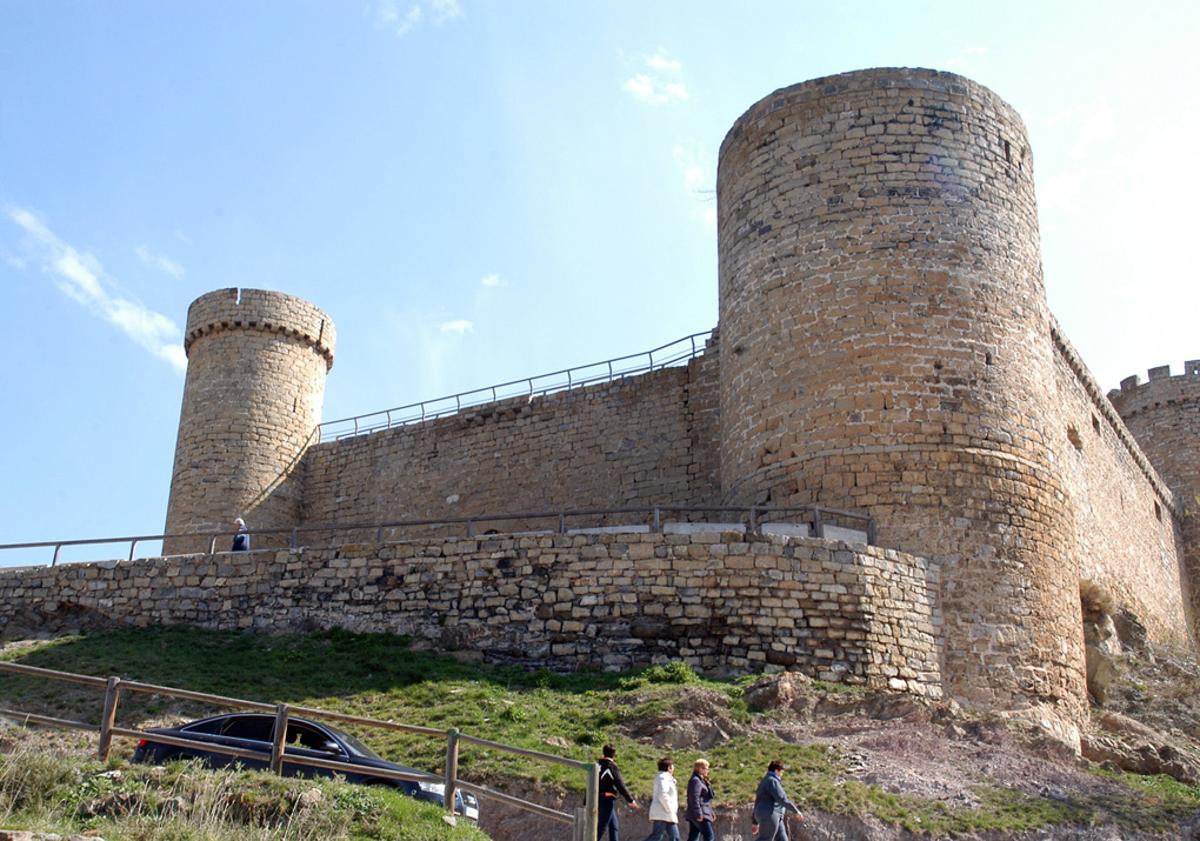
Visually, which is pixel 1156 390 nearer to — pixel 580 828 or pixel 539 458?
pixel 539 458

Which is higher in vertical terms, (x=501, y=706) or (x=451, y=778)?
(x=501, y=706)

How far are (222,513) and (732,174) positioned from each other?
13.6 meters

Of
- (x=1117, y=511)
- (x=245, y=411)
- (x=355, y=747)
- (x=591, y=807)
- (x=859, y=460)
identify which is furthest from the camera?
(x=245, y=411)

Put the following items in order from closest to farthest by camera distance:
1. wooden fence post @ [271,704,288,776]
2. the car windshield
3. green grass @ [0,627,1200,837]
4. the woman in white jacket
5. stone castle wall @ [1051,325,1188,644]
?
1. wooden fence post @ [271,704,288,776]
2. the woman in white jacket
3. the car windshield
4. green grass @ [0,627,1200,837]
5. stone castle wall @ [1051,325,1188,644]

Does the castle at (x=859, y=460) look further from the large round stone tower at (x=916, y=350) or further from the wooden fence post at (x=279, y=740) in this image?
the wooden fence post at (x=279, y=740)

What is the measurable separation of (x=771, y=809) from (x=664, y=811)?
0.94 metres

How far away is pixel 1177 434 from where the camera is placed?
33500 mm

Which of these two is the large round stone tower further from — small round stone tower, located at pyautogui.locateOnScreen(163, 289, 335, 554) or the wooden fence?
small round stone tower, located at pyautogui.locateOnScreen(163, 289, 335, 554)

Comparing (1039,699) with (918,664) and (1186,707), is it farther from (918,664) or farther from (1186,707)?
(1186,707)

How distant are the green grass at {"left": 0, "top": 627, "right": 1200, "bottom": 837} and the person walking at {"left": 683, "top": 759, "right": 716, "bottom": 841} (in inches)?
35.5

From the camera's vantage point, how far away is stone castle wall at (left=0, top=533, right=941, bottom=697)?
15.0 m

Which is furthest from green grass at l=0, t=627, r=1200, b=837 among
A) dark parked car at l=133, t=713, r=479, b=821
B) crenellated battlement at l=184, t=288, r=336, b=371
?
crenellated battlement at l=184, t=288, r=336, b=371

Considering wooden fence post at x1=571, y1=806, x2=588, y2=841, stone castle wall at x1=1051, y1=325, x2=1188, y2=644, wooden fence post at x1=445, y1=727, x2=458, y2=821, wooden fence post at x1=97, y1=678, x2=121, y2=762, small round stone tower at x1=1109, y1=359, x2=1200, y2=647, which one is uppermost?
small round stone tower at x1=1109, y1=359, x2=1200, y2=647

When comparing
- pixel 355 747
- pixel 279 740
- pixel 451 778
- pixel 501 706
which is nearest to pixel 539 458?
pixel 501 706
